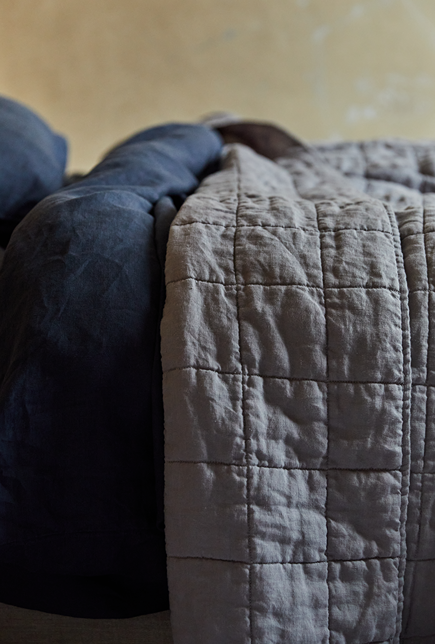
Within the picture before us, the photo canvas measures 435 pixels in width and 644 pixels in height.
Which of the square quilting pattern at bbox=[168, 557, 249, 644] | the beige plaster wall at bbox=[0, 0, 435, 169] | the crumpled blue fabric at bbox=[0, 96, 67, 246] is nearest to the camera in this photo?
the square quilting pattern at bbox=[168, 557, 249, 644]

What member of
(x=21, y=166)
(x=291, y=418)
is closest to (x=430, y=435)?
(x=291, y=418)

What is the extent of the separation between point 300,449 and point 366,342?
12cm

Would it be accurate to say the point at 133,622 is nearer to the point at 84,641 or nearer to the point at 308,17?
the point at 84,641

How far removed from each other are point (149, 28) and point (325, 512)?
84.5 inches

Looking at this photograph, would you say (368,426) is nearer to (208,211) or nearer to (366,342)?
(366,342)

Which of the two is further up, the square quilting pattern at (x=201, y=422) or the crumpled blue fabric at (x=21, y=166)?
the crumpled blue fabric at (x=21, y=166)

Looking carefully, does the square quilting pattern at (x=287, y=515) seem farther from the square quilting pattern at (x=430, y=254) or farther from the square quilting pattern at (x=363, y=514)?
the square quilting pattern at (x=430, y=254)

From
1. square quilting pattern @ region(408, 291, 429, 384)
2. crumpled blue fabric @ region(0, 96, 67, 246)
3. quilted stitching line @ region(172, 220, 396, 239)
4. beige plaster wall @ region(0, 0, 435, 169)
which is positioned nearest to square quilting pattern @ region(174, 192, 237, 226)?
quilted stitching line @ region(172, 220, 396, 239)

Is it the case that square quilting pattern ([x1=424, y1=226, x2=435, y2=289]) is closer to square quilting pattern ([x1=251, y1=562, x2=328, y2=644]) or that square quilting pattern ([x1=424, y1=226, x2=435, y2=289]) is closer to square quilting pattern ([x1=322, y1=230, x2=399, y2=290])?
square quilting pattern ([x1=322, y1=230, x2=399, y2=290])

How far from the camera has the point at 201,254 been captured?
551 millimetres

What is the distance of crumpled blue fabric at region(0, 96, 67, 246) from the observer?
0.81 meters

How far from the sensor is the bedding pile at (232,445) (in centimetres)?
50

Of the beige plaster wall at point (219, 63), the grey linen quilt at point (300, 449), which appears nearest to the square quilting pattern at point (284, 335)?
the grey linen quilt at point (300, 449)

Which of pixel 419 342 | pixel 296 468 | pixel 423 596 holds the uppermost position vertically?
pixel 419 342
